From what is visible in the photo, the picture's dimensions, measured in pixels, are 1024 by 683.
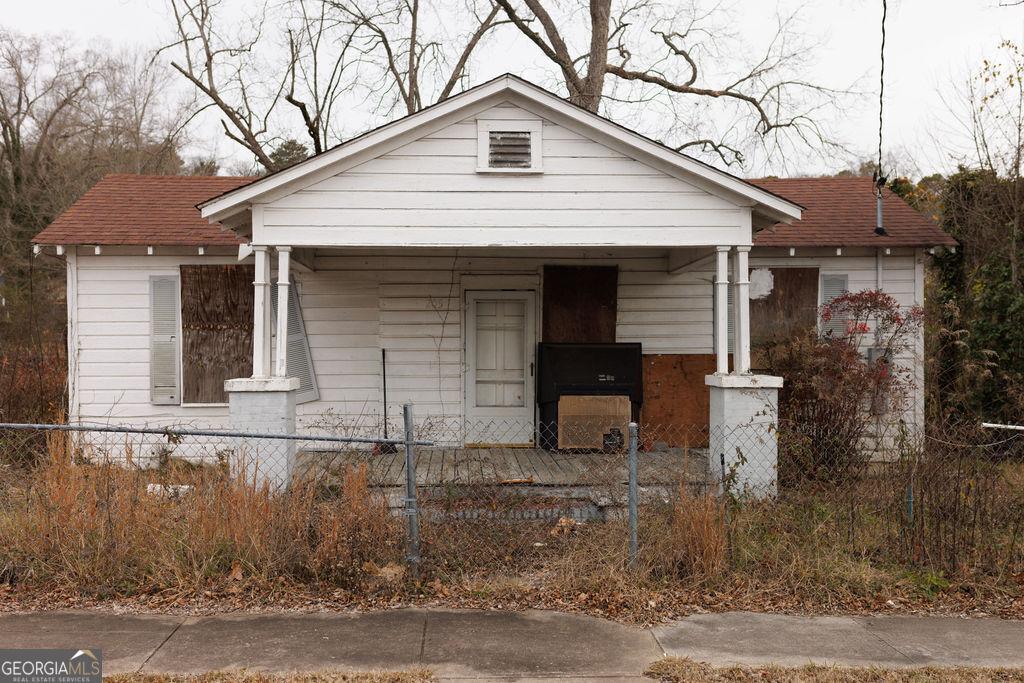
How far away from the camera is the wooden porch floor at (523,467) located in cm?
796

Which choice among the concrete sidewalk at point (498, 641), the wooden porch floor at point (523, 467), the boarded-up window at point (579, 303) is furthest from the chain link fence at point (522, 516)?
the boarded-up window at point (579, 303)

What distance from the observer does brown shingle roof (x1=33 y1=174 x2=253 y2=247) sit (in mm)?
10633

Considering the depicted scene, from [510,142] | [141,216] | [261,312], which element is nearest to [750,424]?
[510,142]

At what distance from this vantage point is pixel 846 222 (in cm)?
1171

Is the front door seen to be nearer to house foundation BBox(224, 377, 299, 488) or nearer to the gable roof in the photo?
the gable roof

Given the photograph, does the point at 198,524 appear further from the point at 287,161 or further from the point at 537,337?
the point at 287,161

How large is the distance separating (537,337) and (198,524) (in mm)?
5845

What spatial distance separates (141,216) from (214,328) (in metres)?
1.95

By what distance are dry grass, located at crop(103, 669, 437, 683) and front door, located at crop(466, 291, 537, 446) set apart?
651 centimetres

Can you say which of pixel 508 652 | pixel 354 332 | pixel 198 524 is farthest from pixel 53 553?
pixel 354 332

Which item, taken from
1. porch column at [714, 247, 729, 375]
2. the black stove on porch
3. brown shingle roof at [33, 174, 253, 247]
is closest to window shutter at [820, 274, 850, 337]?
the black stove on porch

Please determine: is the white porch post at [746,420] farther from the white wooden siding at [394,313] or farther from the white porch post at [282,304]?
the white porch post at [282,304]

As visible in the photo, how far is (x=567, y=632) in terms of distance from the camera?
5.28 m

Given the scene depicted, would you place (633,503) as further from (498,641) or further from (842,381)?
(842,381)
